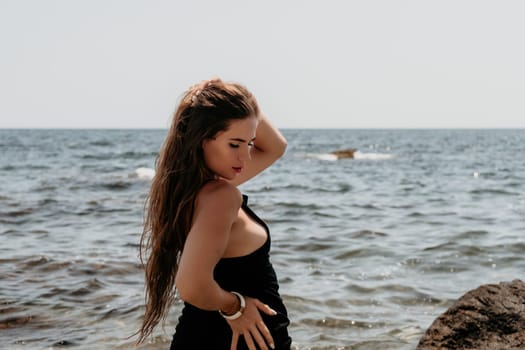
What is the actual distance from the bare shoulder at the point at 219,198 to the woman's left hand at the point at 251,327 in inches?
13.4

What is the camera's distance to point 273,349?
2453 mm

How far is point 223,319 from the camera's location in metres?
2.44

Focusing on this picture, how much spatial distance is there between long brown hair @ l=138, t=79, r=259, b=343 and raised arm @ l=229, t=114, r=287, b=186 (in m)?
0.43

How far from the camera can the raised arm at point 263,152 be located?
9.36ft

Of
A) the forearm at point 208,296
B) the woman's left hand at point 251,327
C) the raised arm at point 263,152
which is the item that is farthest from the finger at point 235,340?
the raised arm at point 263,152

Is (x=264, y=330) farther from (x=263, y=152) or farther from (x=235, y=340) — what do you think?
(x=263, y=152)

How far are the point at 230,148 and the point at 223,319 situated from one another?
0.58 metres

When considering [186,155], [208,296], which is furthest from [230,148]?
[208,296]

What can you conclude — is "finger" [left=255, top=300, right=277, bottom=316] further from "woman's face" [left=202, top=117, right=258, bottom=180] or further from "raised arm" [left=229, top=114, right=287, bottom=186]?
"raised arm" [left=229, top=114, right=287, bottom=186]

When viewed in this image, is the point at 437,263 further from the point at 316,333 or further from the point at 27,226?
the point at 27,226

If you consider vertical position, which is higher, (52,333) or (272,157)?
(272,157)

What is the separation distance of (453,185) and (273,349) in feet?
66.4

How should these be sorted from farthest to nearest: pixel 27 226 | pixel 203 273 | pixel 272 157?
pixel 27 226
pixel 272 157
pixel 203 273

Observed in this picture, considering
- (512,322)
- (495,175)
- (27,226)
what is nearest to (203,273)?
(512,322)
